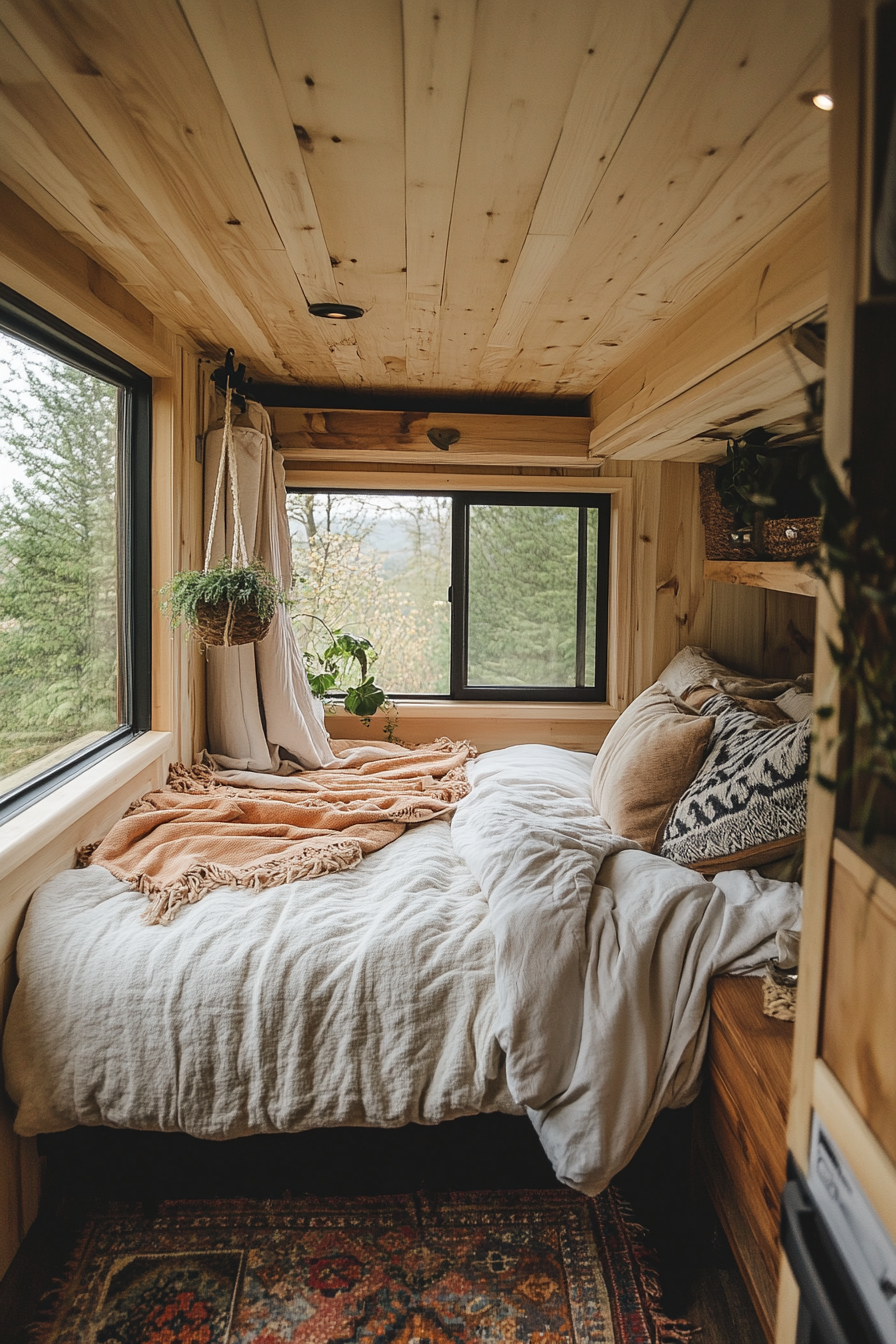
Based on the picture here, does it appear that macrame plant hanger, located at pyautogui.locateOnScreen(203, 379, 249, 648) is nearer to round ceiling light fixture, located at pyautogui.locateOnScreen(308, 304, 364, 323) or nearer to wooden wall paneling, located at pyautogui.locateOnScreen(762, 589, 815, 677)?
round ceiling light fixture, located at pyautogui.locateOnScreen(308, 304, 364, 323)

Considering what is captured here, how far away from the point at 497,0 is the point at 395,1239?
7.08 feet

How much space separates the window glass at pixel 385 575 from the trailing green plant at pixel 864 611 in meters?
2.92

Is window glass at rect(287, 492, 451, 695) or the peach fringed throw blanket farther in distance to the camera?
window glass at rect(287, 492, 451, 695)

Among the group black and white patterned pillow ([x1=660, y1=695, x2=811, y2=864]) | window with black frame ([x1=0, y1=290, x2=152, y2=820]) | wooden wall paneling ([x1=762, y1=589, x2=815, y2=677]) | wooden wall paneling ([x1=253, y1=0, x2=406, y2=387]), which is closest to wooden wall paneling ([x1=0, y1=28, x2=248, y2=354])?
window with black frame ([x1=0, y1=290, x2=152, y2=820])

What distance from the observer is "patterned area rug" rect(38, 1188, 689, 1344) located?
1.60 metres

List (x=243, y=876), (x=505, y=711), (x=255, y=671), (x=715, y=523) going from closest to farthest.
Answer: (x=243, y=876) → (x=255, y=671) → (x=715, y=523) → (x=505, y=711)

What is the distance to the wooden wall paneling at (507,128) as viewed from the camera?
42.3 inches

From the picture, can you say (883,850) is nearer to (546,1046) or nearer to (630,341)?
(546,1046)

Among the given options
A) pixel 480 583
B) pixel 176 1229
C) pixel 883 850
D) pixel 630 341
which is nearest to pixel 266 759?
pixel 480 583

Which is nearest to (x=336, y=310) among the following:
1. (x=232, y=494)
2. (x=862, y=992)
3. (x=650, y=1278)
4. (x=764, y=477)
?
(x=232, y=494)

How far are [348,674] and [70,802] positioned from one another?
1.74 metres

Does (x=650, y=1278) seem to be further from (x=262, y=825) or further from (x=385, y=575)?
(x=385, y=575)

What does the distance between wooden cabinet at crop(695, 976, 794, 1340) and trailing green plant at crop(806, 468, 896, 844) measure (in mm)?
873

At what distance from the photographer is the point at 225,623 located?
2332mm
